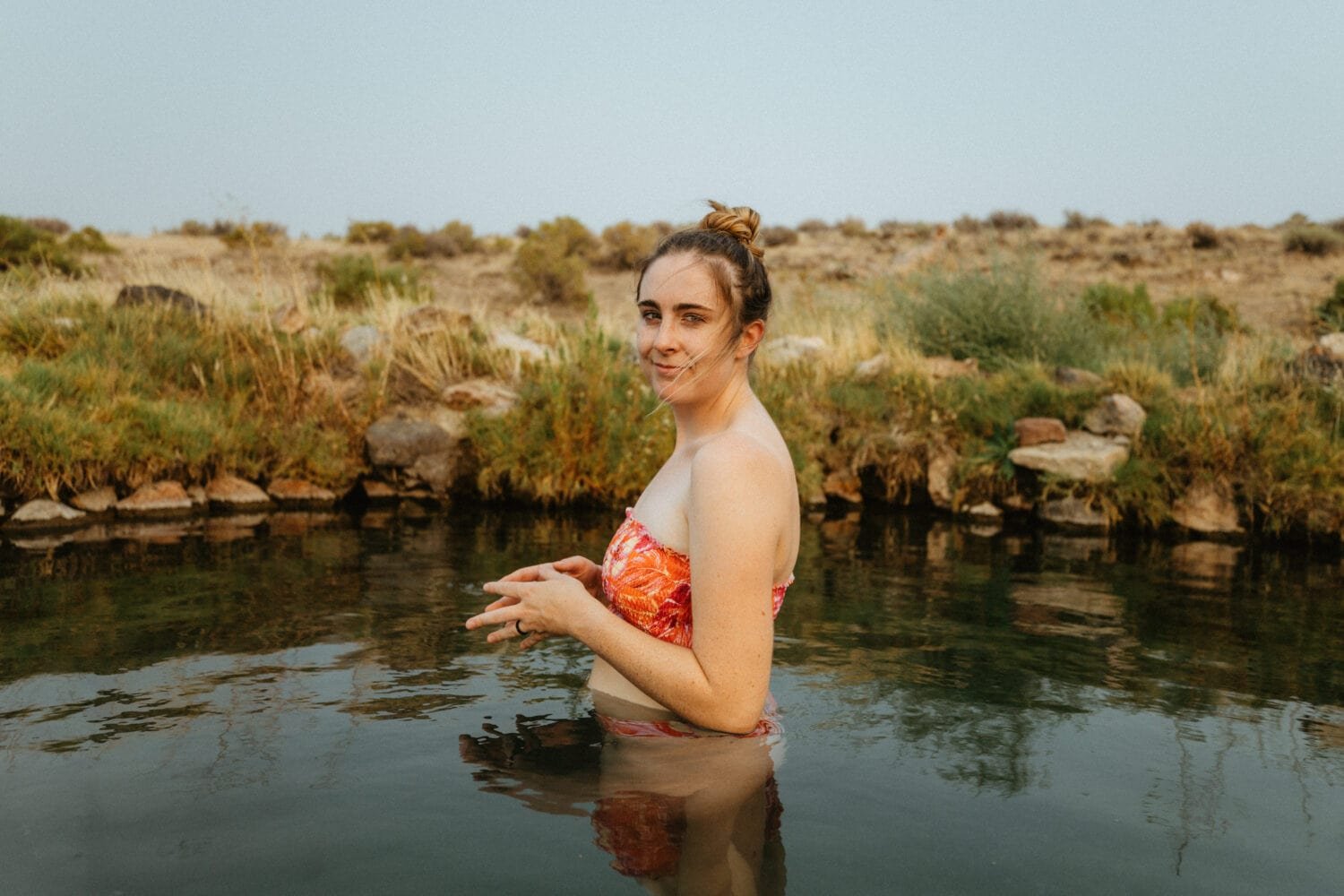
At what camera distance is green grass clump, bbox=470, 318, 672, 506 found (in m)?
9.54

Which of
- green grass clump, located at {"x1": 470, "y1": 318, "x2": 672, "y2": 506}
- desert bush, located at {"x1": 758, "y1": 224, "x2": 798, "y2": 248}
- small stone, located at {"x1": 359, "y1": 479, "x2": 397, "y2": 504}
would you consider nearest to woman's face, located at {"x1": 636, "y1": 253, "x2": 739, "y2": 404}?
green grass clump, located at {"x1": 470, "y1": 318, "x2": 672, "y2": 506}

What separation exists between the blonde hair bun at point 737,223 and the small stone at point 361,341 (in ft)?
28.1

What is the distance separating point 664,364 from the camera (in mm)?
2842

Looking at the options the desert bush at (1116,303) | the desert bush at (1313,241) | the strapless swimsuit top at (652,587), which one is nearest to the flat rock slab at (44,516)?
the strapless swimsuit top at (652,587)

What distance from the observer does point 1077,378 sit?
11.0m

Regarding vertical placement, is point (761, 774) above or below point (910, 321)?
below

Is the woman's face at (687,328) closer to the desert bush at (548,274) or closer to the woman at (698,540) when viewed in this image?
the woman at (698,540)

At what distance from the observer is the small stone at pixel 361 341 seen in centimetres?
1102

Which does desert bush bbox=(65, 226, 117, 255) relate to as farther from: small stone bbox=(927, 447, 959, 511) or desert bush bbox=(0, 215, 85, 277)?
small stone bbox=(927, 447, 959, 511)

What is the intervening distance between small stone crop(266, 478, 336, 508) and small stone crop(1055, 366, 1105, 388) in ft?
24.1

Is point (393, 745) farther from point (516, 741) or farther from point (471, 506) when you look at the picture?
point (471, 506)

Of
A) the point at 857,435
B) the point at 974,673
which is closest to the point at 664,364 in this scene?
the point at 974,673

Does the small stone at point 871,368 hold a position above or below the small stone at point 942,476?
above

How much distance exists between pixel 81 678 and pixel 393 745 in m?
1.53
